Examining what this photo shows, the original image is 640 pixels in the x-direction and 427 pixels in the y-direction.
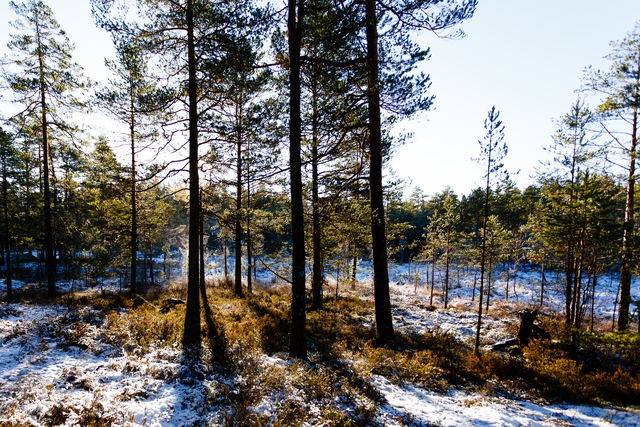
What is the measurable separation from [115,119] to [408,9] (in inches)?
502

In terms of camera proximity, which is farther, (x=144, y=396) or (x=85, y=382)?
(x=85, y=382)

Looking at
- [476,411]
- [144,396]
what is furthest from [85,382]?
[476,411]

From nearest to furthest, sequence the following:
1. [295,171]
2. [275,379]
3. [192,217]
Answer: [275,379]
[295,171]
[192,217]

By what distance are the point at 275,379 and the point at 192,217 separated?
530cm

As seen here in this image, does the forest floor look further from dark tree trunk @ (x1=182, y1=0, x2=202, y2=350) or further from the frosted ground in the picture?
dark tree trunk @ (x1=182, y1=0, x2=202, y2=350)

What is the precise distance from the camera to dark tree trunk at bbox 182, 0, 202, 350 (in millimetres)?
8516

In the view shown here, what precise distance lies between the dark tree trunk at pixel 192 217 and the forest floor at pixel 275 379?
56 cm

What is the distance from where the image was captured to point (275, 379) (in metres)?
5.95

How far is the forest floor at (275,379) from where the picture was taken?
4809mm

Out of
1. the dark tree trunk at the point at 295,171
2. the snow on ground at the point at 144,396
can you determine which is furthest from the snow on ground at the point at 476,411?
the dark tree trunk at the point at 295,171

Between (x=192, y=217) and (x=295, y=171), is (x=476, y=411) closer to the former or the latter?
(x=295, y=171)

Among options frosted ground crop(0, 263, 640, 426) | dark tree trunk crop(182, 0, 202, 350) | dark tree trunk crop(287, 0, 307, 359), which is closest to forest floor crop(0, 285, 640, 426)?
frosted ground crop(0, 263, 640, 426)

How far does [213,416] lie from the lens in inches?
187

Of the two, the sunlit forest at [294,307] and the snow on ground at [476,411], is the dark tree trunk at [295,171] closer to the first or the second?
the sunlit forest at [294,307]
